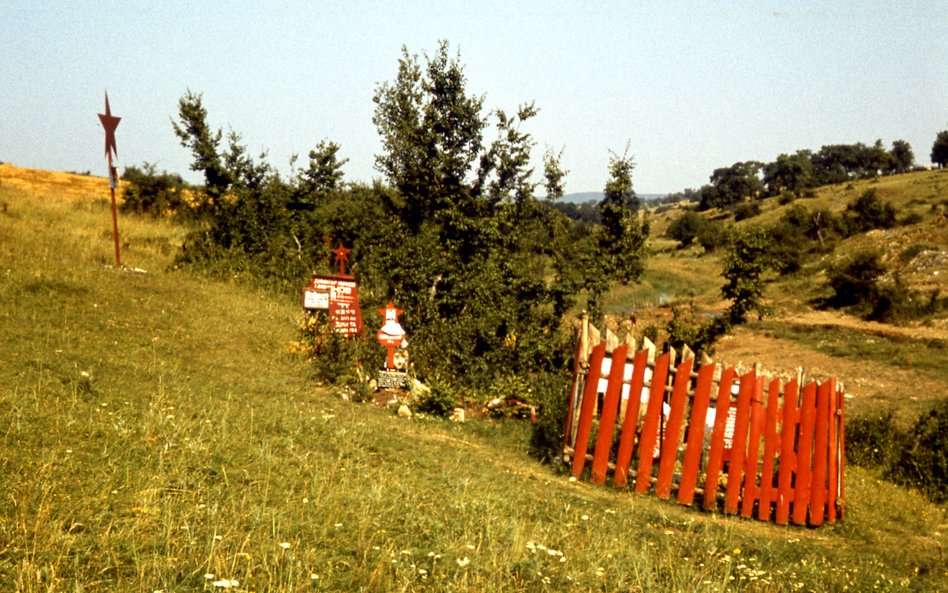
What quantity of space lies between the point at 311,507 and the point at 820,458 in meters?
5.48

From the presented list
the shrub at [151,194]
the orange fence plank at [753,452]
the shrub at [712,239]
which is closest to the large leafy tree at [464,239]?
the orange fence plank at [753,452]

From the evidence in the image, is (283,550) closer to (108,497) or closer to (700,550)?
(108,497)

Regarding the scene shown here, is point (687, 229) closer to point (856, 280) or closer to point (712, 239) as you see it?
point (712, 239)

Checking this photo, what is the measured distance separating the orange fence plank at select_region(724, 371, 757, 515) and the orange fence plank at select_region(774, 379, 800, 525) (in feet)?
1.40

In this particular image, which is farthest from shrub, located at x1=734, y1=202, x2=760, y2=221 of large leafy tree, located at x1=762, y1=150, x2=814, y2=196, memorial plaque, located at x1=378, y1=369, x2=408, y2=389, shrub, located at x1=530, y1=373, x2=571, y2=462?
memorial plaque, located at x1=378, y1=369, x2=408, y2=389

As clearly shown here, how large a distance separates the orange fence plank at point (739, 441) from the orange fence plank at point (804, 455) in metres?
0.65

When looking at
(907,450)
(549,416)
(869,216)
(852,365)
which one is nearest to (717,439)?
(549,416)

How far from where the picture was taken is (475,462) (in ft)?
25.1

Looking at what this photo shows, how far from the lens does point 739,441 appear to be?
24.6 feet

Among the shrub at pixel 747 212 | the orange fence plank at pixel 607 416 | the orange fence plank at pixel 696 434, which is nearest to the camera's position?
the orange fence plank at pixel 696 434

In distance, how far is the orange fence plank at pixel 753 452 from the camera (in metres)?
7.47

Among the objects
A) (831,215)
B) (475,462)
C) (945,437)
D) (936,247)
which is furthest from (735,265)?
A: (831,215)

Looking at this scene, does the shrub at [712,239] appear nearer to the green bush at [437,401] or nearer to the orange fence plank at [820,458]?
the green bush at [437,401]

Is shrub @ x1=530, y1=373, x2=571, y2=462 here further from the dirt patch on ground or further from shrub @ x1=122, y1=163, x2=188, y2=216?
shrub @ x1=122, y1=163, x2=188, y2=216
